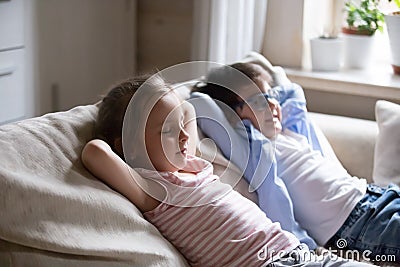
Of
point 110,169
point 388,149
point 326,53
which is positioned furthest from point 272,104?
point 326,53

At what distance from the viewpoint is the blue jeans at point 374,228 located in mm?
1688

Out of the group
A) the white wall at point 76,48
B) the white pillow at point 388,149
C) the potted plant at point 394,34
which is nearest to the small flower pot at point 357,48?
the potted plant at point 394,34

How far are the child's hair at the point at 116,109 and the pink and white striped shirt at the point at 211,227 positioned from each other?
0.32 feet

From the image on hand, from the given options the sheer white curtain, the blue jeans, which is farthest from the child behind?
the sheer white curtain

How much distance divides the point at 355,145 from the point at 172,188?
0.93m

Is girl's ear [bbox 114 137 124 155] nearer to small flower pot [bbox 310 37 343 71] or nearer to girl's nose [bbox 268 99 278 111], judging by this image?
girl's nose [bbox 268 99 278 111]

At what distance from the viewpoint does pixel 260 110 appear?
1.82 meters

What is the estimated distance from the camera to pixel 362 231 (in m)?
1.73

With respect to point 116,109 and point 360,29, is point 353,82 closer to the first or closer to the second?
point 360,29

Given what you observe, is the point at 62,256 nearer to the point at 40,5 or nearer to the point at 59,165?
the point at 59,165

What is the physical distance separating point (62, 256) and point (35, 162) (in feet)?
0.65

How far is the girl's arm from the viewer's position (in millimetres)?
1367

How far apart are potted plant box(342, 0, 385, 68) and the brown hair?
1.43m

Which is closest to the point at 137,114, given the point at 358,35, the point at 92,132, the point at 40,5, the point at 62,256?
the point at 92,132
